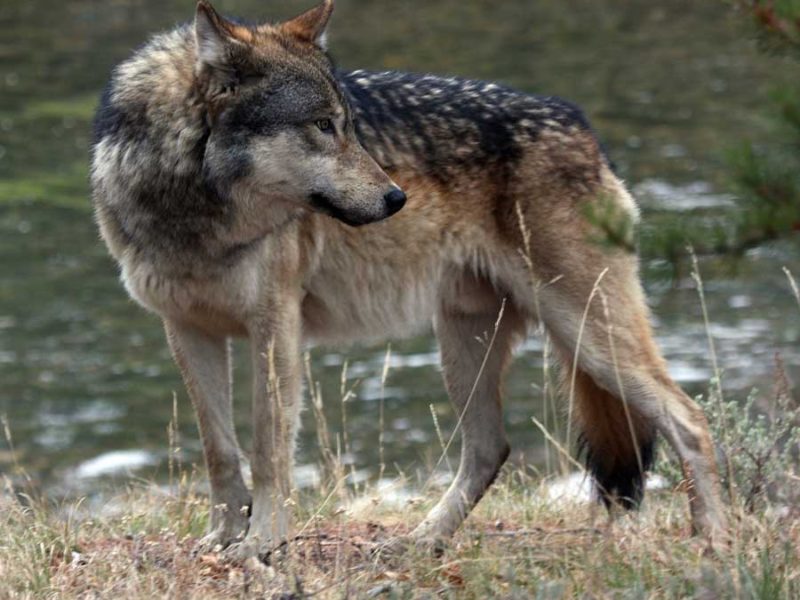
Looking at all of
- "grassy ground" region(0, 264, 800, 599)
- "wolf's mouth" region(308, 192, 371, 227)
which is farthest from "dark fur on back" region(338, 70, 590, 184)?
"grassy ground" region(0, 264, 800, 599)

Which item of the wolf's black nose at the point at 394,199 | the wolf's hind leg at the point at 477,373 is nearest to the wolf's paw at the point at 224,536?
the wolf's hind leg at the point at 477,373

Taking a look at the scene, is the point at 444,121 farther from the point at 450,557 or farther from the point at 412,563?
the point at 412,563

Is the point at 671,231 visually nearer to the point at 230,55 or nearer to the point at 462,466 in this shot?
the point at 230,55

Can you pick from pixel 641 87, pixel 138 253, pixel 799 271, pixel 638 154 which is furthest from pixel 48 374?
pixel 641 87

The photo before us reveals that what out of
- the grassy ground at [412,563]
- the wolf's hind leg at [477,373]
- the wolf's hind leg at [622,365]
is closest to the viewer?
the grassy ground at [412,563]

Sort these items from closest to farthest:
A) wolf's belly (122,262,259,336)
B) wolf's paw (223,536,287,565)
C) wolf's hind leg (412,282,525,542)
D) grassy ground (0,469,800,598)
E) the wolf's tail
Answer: grassy ground (0,469,800,598), wolf's paw (223,536,287,565), wolf's belly (122,262,259,336), the wolf's tail, wolf's hind leg (412,282,525,542)

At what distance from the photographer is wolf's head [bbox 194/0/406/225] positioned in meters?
5.45

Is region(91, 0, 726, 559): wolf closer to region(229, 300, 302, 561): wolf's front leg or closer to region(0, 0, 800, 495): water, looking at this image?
region(229, 300, 302, 561): wolf's front leg

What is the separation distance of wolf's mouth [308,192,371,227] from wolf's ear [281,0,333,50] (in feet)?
2.20

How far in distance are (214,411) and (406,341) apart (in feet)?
23.3

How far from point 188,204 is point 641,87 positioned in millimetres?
17295

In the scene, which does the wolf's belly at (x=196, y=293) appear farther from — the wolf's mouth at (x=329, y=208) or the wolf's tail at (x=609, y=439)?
the wolf's tail at (x=609, y=439)

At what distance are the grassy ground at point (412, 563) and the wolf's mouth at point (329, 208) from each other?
1.04 meters

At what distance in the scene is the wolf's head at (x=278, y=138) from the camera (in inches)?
215
